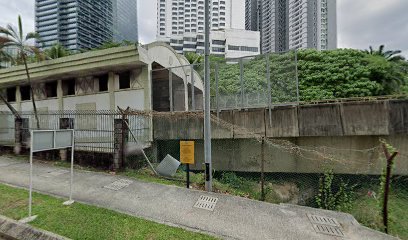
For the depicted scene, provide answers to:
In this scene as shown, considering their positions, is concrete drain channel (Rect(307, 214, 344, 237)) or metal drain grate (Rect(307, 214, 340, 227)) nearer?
concrete drain channel (Rect(307, 214, 344, 237))

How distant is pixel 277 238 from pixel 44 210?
209 inches

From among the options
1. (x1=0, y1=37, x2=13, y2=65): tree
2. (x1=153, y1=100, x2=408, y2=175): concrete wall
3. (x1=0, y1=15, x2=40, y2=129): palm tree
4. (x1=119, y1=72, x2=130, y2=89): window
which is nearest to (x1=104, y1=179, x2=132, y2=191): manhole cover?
(x1=153, y1=100, x2=408, y2=175): concrete wall

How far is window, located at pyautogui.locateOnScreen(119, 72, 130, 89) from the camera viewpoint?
12.4 metres

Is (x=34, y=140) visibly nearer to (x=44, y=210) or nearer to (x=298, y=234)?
(x=44, y=210)

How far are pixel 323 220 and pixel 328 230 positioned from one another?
50 centimetres

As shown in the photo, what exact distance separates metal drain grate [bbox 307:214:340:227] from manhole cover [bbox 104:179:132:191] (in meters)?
5.58

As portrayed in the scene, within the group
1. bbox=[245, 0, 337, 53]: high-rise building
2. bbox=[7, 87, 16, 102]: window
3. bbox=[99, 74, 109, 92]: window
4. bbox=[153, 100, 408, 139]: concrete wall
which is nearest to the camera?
bbox=[153, 100, 408, 139]: concrete wall

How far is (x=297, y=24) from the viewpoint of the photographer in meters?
85.0

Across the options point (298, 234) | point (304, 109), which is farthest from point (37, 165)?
point (304, 109)

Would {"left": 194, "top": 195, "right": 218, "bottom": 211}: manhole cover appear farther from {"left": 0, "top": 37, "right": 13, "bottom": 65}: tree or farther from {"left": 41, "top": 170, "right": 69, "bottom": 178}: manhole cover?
{"left": 0, "top": 37, "right": 13, "bottom": 65}: tree

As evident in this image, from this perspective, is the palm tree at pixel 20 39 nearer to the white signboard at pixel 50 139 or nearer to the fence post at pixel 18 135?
the fence post at pixel 18 135

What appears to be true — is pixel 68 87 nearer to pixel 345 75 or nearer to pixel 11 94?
pixel 11 94

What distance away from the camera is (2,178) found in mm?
7758

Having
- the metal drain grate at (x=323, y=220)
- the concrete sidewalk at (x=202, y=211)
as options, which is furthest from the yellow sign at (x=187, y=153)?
the metal drain grate at (x=323, y=220)
